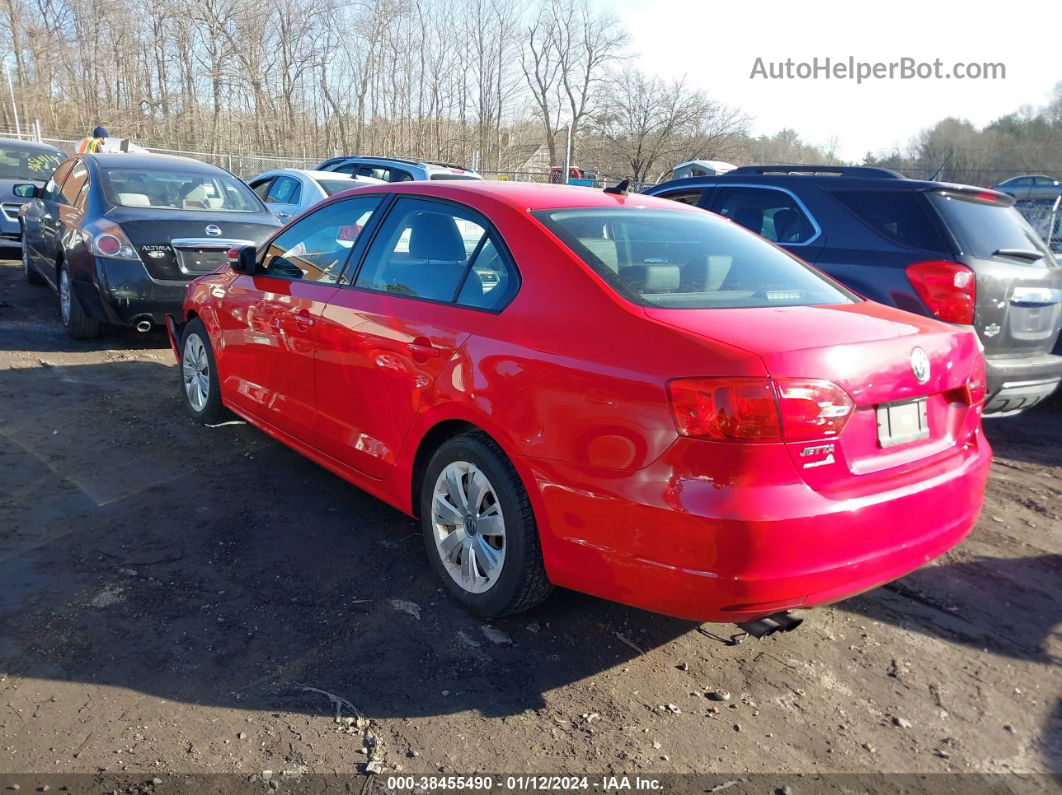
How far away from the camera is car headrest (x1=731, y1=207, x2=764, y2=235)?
6250 millimetres

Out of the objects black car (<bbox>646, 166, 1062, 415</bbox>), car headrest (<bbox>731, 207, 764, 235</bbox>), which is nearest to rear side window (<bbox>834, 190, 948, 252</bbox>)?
black car (<bbox>646, 166, 1062, 415</bbox>)

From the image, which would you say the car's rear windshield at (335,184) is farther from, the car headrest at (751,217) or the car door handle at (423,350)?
the car door handle at (423,350)

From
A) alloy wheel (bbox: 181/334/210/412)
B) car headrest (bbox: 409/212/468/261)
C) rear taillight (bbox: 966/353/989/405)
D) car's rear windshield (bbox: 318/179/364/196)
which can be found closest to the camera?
rear taillight (bbox: 966/353/989/405)

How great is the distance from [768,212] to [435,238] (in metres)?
3.48

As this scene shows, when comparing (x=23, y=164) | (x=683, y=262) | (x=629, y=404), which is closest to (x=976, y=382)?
(x=683, y=262)

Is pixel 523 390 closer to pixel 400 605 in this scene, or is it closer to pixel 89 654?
pixel 400 605

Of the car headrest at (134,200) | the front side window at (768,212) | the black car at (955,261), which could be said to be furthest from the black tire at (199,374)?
the black car at (955,261)

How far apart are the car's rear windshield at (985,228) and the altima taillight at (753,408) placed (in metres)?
3.30

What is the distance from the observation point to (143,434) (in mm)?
5227

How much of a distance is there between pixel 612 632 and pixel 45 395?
16.1 ft

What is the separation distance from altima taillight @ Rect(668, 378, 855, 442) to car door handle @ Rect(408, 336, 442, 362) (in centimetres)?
114

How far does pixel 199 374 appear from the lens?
17.9 ft

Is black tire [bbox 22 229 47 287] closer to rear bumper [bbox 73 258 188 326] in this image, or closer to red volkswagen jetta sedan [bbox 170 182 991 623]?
rear bumper [bbox 73 258 188 326]

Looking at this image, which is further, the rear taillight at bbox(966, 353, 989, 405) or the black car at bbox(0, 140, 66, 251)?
the black car at bbox(0, 140, 66, 251)
